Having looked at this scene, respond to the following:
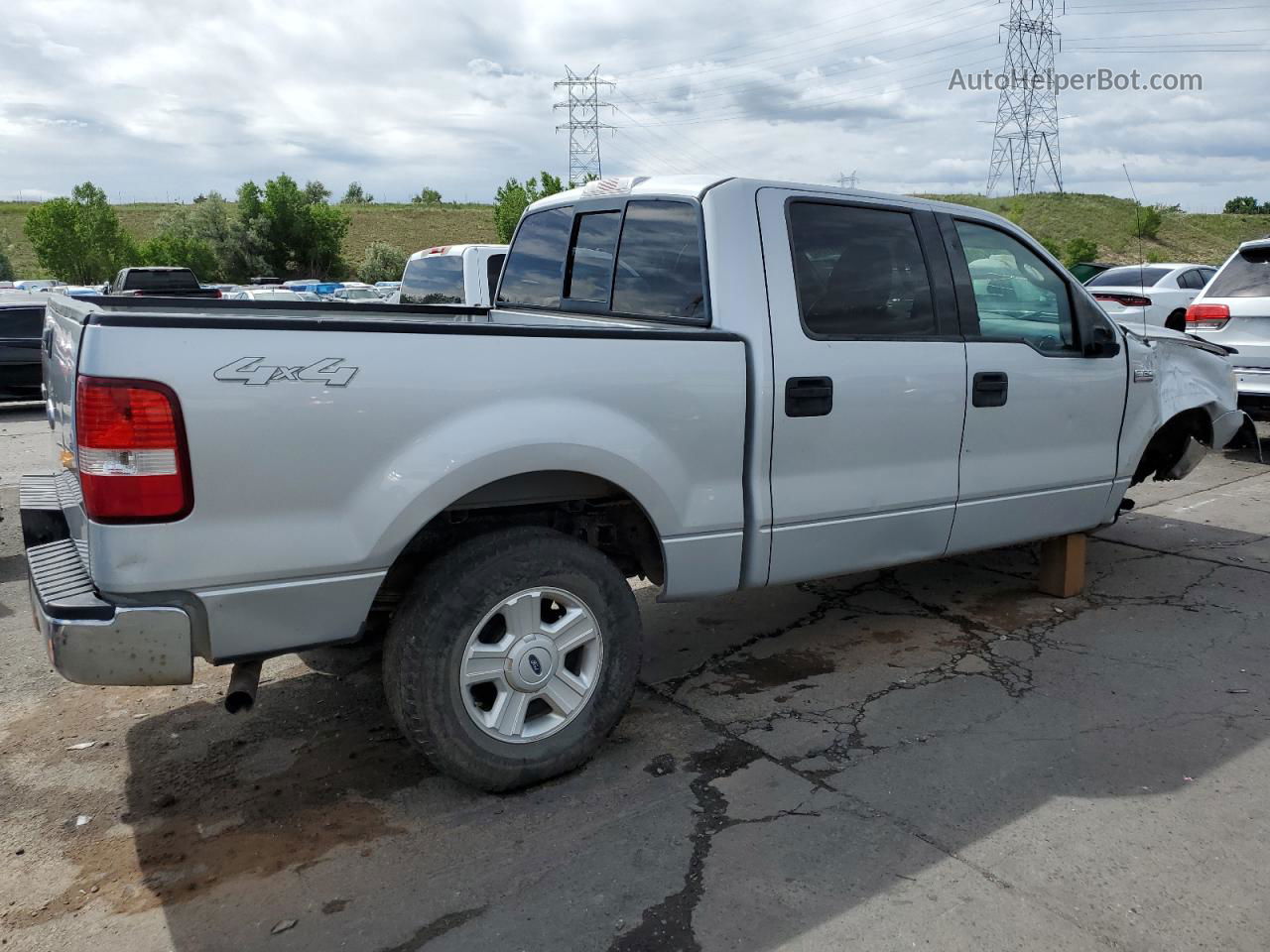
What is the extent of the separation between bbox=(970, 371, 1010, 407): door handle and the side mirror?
656mm

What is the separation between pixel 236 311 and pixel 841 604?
333 cm

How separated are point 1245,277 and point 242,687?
9.52 m

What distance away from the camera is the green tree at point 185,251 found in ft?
213

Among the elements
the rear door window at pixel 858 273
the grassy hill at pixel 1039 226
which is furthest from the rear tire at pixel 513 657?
the grassy hill at pixel 1039 226

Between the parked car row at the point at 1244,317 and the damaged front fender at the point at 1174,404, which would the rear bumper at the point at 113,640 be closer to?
the damaged front fender at the point at 1174,404

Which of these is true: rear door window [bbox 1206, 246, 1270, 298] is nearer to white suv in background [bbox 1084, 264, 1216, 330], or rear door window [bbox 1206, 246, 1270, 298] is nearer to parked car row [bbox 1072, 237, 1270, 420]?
parked car row [bbox 1072, 237, 1270, 420]

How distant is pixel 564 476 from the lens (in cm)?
343

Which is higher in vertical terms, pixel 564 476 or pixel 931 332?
pixel 931 332

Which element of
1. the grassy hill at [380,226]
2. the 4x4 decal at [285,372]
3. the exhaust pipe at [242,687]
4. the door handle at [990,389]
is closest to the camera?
the 4x4 decal at [285,372]

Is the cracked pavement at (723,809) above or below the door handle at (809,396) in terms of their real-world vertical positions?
below

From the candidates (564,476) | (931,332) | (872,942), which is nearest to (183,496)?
(564,476)

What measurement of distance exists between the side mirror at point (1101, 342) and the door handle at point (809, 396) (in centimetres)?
172

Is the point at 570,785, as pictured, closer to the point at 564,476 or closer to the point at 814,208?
the point at 564,476

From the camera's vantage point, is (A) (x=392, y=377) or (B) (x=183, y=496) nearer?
(B) (x=183, y=496)
